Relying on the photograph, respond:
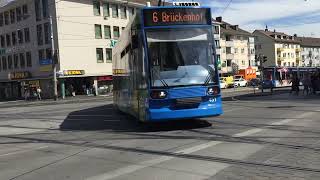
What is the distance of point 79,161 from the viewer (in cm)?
1048

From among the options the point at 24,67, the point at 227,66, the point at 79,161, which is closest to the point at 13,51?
the point at 24,67

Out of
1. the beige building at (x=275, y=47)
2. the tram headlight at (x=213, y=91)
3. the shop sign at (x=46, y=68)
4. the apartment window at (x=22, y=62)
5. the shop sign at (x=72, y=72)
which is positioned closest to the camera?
the tram headlight at (x=213, y=91)

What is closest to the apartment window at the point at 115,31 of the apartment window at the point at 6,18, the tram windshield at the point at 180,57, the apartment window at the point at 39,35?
the apartment window at the point at 39,35

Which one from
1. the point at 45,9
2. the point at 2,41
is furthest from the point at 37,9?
the point at 2,41

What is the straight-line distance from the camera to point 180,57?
14.8m

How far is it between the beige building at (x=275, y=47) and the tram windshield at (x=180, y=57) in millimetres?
129384

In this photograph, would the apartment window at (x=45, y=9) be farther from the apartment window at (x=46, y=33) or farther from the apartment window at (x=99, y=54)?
the apartment window at (x=99, y=54)

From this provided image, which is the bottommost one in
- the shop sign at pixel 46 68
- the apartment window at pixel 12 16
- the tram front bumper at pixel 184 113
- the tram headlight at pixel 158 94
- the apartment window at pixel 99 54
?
the tram front bumper at pixel 184 113

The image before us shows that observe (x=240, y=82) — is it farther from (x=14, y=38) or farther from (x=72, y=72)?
(x=14, y=38)

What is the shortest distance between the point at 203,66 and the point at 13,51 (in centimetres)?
6547

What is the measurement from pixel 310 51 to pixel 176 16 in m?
168

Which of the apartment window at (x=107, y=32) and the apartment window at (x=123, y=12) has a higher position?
the apartment window at (x=123, y=12)

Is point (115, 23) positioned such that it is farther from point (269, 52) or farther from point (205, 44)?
point (269, 52)

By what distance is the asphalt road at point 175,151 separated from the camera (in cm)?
859
